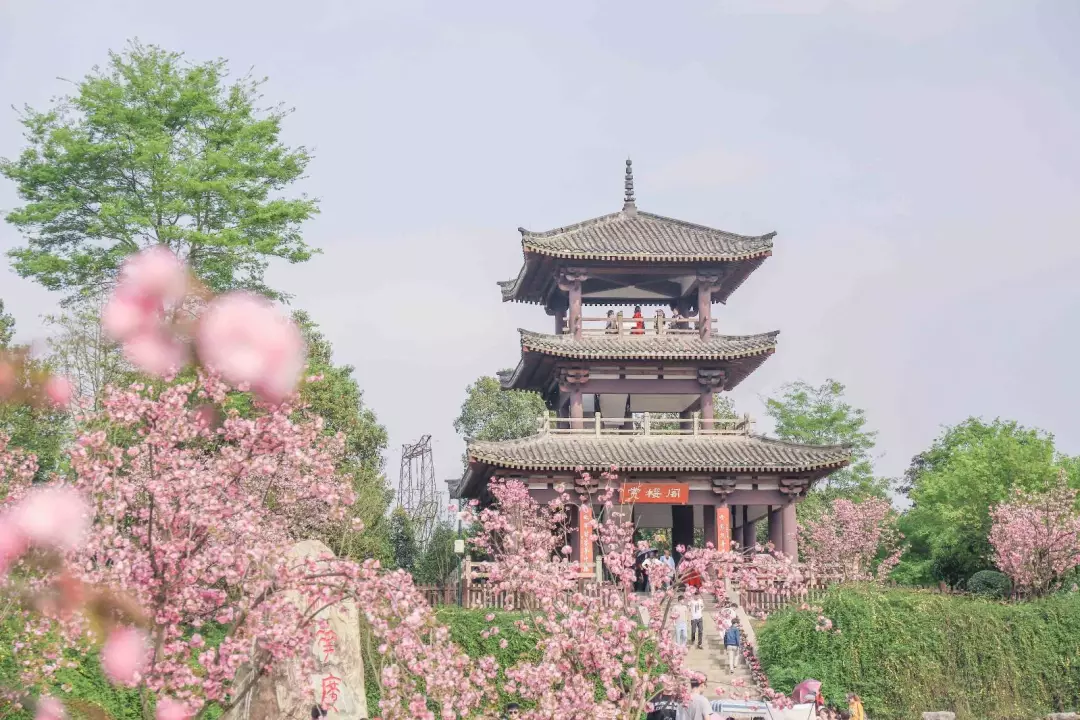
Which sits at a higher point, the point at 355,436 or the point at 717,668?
the point at 355,436

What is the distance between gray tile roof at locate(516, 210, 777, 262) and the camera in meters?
36.3

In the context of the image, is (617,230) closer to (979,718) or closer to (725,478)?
(725,478)

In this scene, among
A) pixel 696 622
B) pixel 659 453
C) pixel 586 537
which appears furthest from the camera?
pixel 659 453

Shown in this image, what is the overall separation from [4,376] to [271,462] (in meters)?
5.30

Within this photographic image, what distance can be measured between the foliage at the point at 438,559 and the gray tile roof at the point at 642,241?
1202 centimetres

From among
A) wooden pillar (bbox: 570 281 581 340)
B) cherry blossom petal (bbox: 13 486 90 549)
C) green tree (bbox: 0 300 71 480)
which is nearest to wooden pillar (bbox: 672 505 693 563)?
wooden pillar (bbox: 570 281 581 340)

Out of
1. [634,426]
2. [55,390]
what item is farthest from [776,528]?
[55,390]

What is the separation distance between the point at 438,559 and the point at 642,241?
45.2 feet

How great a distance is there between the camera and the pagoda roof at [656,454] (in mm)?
33312

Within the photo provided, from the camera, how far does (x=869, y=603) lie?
27234 mm

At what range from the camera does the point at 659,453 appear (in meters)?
34.5

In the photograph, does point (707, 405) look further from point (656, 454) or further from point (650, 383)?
point (656, 454)

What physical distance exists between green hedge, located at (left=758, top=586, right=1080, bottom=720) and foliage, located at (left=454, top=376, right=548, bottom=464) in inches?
1099

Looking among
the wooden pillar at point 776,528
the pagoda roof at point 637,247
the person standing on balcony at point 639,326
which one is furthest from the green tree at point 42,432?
the wooden pillar at point 776,528
